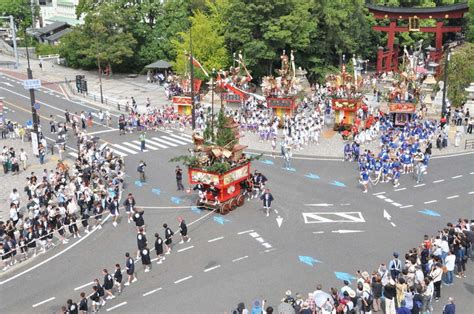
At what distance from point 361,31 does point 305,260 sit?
5265cm

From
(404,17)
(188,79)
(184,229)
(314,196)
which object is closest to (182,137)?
(188,79)

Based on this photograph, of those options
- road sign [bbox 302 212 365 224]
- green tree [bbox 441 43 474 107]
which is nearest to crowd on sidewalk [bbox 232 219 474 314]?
road sign [bbox 302 212 365 224]

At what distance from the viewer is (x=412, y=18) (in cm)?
6475

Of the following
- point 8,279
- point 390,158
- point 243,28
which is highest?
point 243,28

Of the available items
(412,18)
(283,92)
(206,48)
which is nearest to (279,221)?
(283,92)

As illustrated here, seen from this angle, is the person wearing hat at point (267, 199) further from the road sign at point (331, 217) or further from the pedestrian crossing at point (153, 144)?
the pedestrian crossing at point (153, 144)

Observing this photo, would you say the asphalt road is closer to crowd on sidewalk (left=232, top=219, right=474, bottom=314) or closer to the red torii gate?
crowd on sidewalk (left=232, top=219, right=474, bottom=314)

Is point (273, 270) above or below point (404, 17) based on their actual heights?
below

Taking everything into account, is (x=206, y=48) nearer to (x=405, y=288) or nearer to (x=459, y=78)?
(x=459, y=78)

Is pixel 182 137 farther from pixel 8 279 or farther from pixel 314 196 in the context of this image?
pixel 8 279

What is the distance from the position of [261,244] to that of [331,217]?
4309 mm

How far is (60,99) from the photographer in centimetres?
5634

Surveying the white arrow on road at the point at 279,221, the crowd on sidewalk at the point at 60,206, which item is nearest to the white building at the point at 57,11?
the crowd on sidewalk at the point at 60,206

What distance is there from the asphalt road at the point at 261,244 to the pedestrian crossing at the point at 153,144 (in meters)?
5.58
